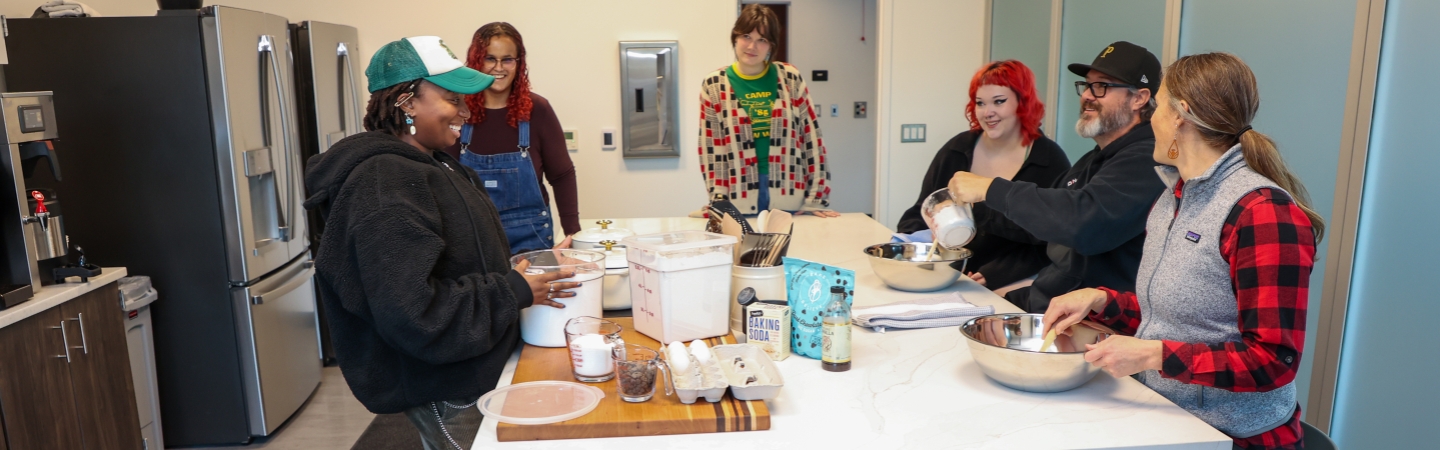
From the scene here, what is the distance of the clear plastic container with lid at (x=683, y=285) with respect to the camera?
1.64m

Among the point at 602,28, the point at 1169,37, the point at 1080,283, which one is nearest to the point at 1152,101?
the point at 1080,283

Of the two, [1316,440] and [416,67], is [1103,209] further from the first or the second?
[416,67]

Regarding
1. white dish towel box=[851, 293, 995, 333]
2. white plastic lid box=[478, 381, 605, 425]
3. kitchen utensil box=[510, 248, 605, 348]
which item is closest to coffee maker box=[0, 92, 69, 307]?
kitchen utensil box=[510, 248, 605, 348]

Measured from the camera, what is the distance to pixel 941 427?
134 centimetres

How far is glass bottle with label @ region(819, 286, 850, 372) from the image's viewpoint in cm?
157

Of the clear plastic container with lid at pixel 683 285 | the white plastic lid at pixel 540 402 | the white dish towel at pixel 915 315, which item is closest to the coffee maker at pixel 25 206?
the white plastic lid at pixel 540 402

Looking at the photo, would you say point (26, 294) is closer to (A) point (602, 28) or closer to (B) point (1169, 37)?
(A) point (602, 28)

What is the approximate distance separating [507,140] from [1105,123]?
182cm

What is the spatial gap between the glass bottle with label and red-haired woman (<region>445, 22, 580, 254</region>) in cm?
148

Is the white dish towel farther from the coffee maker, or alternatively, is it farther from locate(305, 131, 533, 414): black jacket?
the coffee maker

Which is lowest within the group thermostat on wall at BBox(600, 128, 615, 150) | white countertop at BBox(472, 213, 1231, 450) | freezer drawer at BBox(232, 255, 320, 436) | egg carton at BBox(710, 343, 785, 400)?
freezer drawer at BBox(232, 255, 320, 436)

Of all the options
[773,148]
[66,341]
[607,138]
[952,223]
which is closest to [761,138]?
[773,148]

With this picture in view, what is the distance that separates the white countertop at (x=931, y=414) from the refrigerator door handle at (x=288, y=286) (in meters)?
1.96

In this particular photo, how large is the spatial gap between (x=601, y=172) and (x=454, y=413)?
3.51 m
